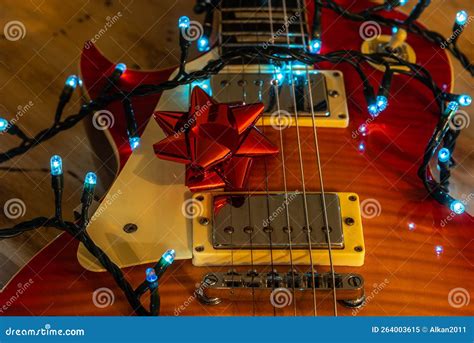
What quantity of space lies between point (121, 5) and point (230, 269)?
2.60 ft

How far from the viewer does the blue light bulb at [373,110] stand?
1042mm

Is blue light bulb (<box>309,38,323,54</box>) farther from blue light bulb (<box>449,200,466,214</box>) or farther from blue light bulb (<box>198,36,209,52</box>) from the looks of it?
blue light bulb (<box>449,200,466,214</box>)

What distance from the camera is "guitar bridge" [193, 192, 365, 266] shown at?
88 centimetres

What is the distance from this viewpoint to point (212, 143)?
92 centimetres

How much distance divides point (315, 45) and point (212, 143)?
0.32 m

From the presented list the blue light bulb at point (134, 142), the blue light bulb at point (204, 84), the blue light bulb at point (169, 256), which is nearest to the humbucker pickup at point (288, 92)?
the blue light bulb at point (204, 84)

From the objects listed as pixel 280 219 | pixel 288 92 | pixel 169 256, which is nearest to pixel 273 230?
pixel 280 219

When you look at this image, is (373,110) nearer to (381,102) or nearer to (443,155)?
(381,102)

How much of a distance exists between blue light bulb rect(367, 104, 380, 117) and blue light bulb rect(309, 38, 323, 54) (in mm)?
155

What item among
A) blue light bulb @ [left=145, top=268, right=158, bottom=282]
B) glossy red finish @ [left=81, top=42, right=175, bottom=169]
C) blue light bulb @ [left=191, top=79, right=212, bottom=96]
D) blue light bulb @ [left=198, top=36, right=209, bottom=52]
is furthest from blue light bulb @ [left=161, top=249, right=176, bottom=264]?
blue light bulb @ [left=198, top=36, right=209, bottom=52]

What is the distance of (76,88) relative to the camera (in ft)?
4.08

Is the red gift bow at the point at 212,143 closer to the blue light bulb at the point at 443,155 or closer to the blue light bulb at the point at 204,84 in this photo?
the blue light bulb at the point at 204,84

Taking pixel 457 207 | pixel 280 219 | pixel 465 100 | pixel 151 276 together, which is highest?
pixel 465 100

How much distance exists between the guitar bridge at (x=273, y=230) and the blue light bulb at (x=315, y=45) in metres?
0.32
